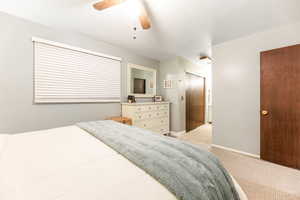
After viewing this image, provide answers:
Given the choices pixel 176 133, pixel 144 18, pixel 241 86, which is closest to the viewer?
pixel 144 18

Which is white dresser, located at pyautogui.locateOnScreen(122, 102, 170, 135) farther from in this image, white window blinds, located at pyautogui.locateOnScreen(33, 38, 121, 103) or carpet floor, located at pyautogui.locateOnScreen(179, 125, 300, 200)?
carpet floor, located at pyautogui.locateOnScreen(179, 125, 300, 200)

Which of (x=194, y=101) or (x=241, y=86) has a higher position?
(x=241, y=86)

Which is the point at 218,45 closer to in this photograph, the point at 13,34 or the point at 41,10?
the point at 41,10

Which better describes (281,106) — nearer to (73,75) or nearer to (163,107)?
(163,107)

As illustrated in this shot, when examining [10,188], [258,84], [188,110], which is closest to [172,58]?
[188,110]

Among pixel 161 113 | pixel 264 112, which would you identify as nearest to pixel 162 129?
pixel 161 113

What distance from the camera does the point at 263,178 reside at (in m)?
1.76

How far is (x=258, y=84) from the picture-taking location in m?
2.37

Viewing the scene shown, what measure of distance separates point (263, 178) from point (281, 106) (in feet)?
3.85

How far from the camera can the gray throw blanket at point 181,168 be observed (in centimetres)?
60

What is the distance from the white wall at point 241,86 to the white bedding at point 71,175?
81.1 inches

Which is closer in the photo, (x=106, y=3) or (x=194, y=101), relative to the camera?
(x=106, y=3)

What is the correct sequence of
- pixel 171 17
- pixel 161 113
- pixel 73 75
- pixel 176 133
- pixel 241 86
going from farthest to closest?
pixel 176 133
pixel 161 113
pixel 241 86
pixel 73 75
pixel 171 17

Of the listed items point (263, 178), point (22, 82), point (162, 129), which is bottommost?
point (263, 178)
